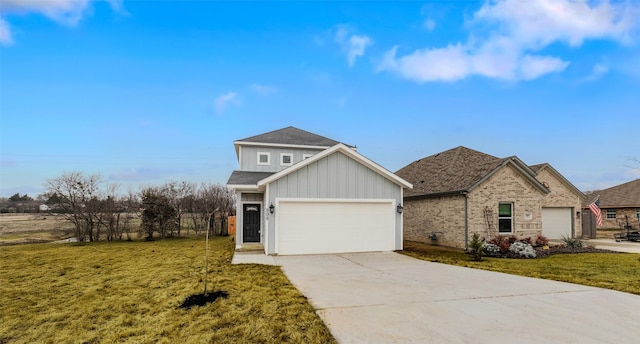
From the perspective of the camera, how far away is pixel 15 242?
60.4 feet

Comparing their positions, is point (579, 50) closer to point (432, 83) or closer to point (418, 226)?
point (432, 83)

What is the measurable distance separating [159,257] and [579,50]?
1998 cm

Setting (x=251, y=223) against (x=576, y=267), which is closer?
(x=576, y=267)

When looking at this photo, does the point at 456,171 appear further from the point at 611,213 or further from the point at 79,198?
the point at 79,198

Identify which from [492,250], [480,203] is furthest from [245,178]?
[492,250]

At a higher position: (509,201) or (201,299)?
(509,201)

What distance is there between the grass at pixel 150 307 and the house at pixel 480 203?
9.74 meters

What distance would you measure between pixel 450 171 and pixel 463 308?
1342 centimetres

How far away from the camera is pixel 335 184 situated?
13.5 metres

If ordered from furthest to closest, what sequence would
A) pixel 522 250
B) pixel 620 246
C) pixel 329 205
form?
pixel 620 246
pixel 329 205
pixel 522 250

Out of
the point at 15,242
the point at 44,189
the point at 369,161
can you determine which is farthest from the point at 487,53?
the point at 15,242

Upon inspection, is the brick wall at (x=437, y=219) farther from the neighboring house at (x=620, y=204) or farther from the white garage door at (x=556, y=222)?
the neighboring house at (x=620, y=204)

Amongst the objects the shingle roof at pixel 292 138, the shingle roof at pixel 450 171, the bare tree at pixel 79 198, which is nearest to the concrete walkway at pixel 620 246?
the shingle roof at pixel 450 171

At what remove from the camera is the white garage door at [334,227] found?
42.8 feet
